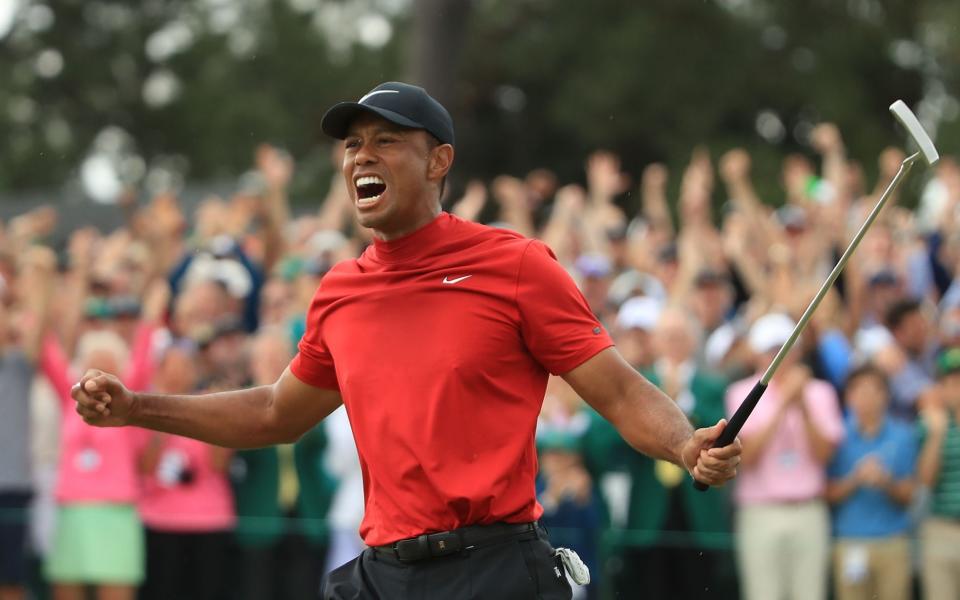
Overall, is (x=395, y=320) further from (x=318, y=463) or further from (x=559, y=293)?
(x=318, y=463)

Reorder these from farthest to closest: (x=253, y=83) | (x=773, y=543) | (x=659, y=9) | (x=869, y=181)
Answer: (x=253, y=83)
(x=659, y=9)
(x=869, y=181)
(x=773, y=543)

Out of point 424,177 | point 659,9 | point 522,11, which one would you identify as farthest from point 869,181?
point 424,177

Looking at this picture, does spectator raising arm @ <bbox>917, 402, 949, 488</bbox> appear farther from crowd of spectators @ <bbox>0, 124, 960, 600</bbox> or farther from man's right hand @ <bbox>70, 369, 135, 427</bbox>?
man's right hand @ <bbox>70, 369, 135, 427</bbox>

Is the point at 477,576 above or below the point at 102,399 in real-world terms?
below

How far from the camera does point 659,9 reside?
37.4m

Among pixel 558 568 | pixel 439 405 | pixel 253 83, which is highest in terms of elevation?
pixel 253 83

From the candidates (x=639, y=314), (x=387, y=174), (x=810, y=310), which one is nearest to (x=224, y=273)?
(x=639, y=314)

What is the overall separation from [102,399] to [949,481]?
5.62 metres

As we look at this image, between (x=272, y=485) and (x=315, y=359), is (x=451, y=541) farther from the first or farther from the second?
(x=272, y=485)

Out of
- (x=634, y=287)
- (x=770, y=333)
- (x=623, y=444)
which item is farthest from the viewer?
(x=634, y=287)

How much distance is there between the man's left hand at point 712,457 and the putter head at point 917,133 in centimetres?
95

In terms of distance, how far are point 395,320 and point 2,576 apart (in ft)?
19.0

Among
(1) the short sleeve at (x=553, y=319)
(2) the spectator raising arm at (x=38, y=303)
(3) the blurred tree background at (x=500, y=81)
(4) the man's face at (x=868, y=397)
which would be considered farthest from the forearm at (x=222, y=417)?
(3) the blurred tree background at (x=500, y=81)

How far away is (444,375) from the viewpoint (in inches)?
211
